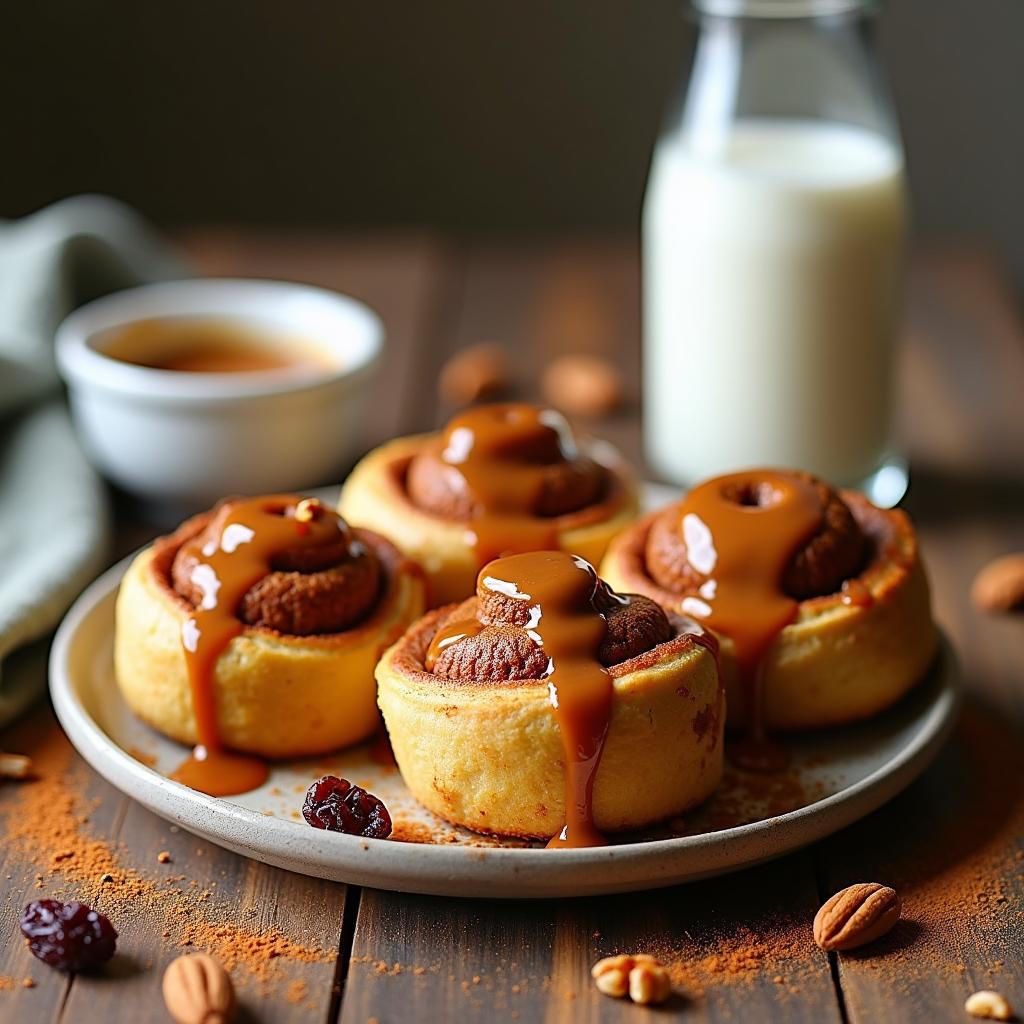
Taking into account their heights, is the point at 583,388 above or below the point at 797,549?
below

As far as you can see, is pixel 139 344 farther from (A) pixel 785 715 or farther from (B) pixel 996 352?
(B) pixel 996 352

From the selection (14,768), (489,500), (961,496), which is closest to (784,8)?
(961,496)

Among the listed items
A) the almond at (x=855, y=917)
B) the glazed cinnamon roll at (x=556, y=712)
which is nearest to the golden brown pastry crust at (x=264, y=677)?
the glazed cinnamon roll at (x=556, y=712)

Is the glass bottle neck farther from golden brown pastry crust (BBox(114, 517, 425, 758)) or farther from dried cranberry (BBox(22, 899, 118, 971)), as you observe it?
dried cranberry (BBox(22, 899, 118, 971))

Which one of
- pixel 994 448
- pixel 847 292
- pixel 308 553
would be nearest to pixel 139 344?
pixel 308 553

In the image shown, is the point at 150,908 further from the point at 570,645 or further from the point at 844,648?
the point at 844,648
